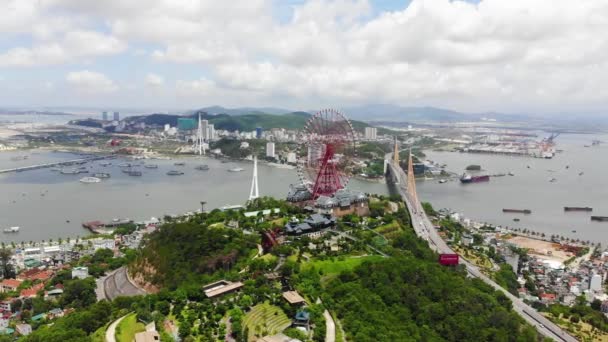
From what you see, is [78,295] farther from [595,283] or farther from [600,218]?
[600,218]

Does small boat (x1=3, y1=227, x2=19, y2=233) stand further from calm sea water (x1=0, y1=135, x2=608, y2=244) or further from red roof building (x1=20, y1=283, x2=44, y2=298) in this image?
red roof building (x1=20, y1=283, x2=44, y2=298)

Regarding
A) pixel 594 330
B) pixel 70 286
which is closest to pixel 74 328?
pixel 70 286

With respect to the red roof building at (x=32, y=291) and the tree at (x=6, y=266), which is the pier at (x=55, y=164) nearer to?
the tree at (x=6, y=266)

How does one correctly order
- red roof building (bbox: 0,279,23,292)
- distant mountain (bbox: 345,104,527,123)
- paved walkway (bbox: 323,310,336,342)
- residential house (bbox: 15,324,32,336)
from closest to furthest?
paved walkway (bbox: 323,310,336,342) < residential house (bbox: 15,324,32,336) < red roof building (bbox: 0,279,23,292) < distant mountain (bbox: 345,104,527,123)

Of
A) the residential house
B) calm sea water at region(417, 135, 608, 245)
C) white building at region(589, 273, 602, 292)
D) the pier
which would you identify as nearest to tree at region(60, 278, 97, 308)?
the residential house

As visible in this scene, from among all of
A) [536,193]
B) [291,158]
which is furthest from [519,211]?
[291,158]

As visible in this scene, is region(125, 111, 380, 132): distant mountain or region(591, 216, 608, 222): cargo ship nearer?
region(591, 216, 608, 222): cargo ship

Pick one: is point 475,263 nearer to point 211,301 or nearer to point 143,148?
point 211,301
